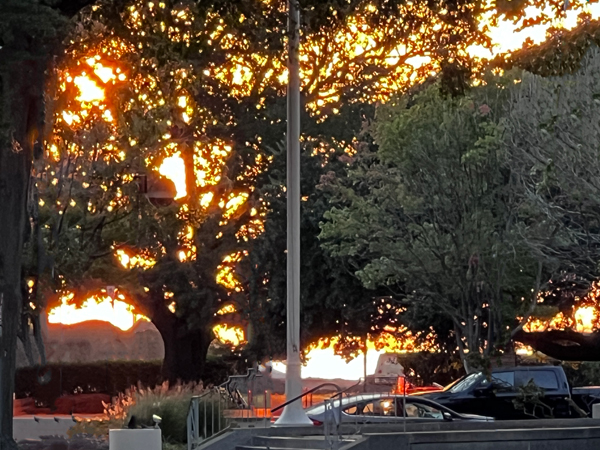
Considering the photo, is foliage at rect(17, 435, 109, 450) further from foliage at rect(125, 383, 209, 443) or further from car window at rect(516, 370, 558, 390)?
car window at rect(516, 370, 558, 390)

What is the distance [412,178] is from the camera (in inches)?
1299

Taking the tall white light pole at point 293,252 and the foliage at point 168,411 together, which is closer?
the tall white light pole at point 293,252

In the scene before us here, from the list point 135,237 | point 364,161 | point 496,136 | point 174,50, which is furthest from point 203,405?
point 135,237

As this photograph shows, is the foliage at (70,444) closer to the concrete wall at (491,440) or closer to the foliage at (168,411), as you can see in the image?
the foliage at (168,411)

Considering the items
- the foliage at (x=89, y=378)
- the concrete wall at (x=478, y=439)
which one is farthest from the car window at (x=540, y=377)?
the foliage at (x=89, y=378)

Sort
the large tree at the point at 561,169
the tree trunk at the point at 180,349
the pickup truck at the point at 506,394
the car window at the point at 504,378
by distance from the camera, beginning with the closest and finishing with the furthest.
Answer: the large tree at the point at 561,169 < the pickup truck at the point at 506,394 < the car window at the point at 504,378 < the tree trunk at the point at 180,349

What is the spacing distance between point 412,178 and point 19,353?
32.1 meters

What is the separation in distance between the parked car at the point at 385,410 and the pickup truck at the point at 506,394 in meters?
4.07

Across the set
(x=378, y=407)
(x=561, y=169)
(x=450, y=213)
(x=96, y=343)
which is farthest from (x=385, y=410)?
(x=96, y=343)

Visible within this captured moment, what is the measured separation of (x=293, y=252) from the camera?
66.6 feet

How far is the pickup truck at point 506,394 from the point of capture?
2791 cm

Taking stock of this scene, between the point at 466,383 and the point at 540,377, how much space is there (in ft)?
6.92

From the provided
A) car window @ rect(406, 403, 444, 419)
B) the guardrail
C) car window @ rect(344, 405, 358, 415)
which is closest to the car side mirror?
car window @ rect(406, 403, 444, 419)

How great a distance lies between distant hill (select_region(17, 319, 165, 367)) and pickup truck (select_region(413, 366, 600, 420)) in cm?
3529
